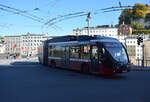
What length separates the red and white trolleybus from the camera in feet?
37.3

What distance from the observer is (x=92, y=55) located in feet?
40.9

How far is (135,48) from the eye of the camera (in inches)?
2127

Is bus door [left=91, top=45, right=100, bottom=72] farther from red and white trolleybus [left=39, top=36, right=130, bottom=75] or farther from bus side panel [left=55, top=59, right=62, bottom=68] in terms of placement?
bus side panel [left=55, top=59, right=62, bottom=68]

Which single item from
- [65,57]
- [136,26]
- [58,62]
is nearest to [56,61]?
[58,62]

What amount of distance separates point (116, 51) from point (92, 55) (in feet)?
5.76

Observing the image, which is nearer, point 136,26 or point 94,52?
point 94,52

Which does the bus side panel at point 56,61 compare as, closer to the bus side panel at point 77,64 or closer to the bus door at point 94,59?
the bus side panel at point 77,64

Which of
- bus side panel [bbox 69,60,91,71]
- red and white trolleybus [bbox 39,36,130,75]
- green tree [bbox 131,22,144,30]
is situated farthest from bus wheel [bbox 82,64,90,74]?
green tree [bbox 131,22,144,30]

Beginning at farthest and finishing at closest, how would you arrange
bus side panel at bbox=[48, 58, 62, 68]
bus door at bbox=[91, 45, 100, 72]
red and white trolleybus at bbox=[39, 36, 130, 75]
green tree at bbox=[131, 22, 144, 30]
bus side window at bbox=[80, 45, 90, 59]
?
1. green tree at bbox=[131, 22, 144, 30]
2. bus side panel at bbox=[48, 58, 62, 68]
3. bus side window at bbox=[80, 45, 90, 59]
4. bus door at bbox=[91, 45, 100, 72]
5. red and white trolleybus at bbox=[39, 36, 130, 75]

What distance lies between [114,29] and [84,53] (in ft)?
301

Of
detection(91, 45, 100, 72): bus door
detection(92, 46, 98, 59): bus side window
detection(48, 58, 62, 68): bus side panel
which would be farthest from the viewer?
Answer: detection(48, 58, 62, 68): bus side panel

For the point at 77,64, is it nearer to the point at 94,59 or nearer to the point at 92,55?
the point at 92,55

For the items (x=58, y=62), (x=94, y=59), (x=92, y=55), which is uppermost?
(x=92, y=55)

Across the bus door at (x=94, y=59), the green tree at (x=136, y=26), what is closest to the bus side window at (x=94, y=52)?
the bus door at (x=94, y=59)
